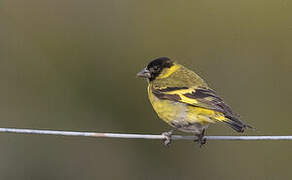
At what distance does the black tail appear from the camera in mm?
5398

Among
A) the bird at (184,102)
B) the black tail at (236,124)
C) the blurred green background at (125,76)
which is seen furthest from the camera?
the blurred green background at (125,76)

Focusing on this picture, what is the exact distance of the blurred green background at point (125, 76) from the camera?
8.22 meters

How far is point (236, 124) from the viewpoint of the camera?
5465 millimetres

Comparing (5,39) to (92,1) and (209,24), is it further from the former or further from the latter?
(209,24)

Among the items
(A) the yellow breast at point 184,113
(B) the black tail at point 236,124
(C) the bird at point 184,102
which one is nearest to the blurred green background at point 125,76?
(C) the bird at point 184,102

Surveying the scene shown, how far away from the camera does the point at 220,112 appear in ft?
18.9

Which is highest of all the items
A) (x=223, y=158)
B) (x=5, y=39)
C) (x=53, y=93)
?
(x=5, y=39)

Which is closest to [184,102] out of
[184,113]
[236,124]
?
[184,113]

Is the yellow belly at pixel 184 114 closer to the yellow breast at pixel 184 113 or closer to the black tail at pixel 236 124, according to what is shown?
the yellow breast at pixel 184 113

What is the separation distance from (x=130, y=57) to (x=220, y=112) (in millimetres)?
Answer: 2951

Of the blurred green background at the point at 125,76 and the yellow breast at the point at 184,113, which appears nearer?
the yellow breast at the point at 184,113

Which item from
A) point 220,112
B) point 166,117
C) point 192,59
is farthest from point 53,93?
point 220,112

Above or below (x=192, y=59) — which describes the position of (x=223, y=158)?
below

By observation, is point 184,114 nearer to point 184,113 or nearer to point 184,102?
point 184,113
